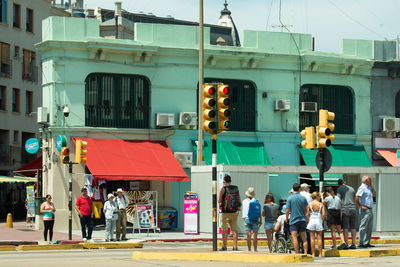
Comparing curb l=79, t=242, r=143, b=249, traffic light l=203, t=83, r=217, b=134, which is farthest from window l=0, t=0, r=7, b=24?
traffic light l=203, t=83, r=217, b=134

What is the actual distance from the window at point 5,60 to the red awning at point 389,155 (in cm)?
2683

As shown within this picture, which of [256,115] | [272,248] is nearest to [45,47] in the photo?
[256,115]

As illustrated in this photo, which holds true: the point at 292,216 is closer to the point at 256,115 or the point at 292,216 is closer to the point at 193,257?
the point at 193,257

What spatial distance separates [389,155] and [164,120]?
35.1 feet

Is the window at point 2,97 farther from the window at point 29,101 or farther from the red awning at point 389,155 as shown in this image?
the red awning at point 389,155

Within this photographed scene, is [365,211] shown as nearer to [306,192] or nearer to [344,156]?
[306,192]

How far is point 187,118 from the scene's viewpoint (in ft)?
116

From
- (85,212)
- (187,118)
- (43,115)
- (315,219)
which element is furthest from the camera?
(187,118)

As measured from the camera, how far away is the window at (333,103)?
38.1 meters

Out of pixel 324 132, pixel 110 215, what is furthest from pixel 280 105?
pixel 324 132

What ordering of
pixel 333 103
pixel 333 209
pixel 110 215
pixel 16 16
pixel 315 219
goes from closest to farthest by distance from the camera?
pixel 315 219
pixel 333 209
pixel 110 215
pixel 333 103
pixel 16 16

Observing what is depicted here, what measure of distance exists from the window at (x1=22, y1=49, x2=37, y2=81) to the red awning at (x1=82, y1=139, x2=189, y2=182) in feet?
80.1

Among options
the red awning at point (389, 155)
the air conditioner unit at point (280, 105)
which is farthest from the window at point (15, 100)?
the red awning at point (389, 155)

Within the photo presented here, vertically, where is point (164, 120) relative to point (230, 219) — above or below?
above
